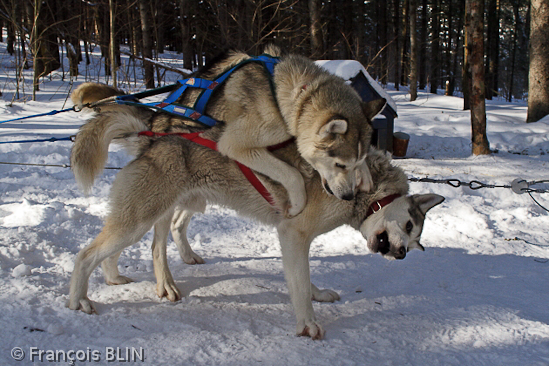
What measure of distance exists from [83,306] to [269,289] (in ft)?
5.19

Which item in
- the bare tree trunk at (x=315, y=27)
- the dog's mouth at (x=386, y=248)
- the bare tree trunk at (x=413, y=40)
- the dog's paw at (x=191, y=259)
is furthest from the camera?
the bare tree trunk at (x=413, y=40)

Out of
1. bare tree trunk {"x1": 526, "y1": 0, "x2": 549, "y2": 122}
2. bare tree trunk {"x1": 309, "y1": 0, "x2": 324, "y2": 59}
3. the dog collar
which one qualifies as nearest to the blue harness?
the dog collar

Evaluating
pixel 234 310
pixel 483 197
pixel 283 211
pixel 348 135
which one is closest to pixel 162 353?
pixel 234 310

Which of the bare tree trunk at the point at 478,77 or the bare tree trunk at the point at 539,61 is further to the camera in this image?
the bare tree trunk at the point at 539,61

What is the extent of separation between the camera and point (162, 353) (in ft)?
8.29

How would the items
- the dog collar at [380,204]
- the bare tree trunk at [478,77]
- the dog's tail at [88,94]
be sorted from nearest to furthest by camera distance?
the dog collar at [380,204] → the dog's tail at [88,94] → the bare tree trunk at [478,77]

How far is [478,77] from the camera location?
8922 mm

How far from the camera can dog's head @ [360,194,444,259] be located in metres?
3.13

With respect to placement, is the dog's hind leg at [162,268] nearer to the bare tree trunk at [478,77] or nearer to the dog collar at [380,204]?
the dog collar at [380,204]

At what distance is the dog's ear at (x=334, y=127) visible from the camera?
2.92 meters

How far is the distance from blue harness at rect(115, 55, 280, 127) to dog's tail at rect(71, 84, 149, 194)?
0.14 meters

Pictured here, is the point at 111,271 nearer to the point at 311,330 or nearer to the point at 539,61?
the point at 311,330

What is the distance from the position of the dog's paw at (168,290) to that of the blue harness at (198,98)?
1.45m

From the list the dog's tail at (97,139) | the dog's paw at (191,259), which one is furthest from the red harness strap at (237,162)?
the dog's paw at (191,259)
